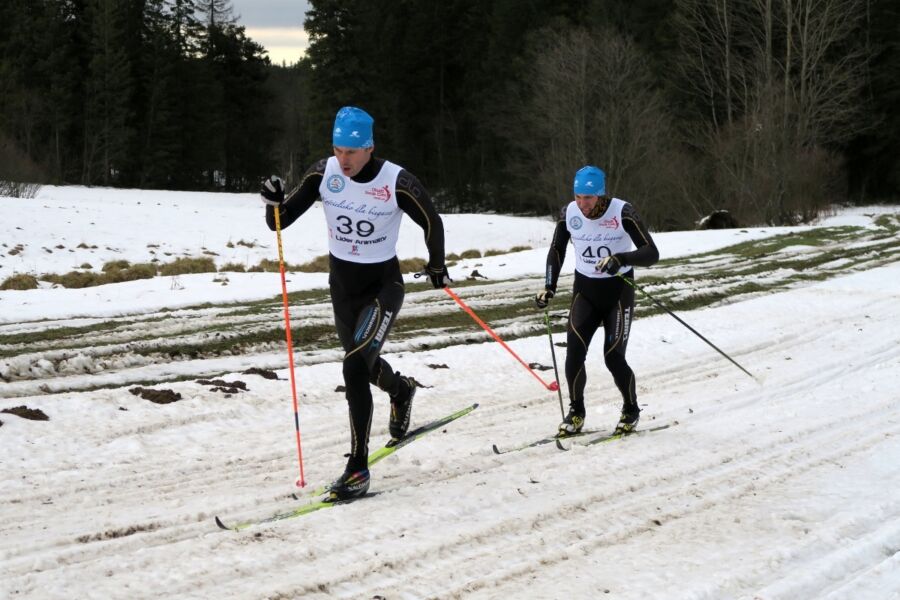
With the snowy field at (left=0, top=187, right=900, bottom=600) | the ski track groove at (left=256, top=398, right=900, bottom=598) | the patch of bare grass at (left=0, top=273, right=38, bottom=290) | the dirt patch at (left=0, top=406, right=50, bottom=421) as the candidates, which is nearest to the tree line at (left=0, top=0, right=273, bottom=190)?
the patch of bare grass at (left=0, top=273, right=38, bottom=290)

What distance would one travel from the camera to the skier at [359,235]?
609cm

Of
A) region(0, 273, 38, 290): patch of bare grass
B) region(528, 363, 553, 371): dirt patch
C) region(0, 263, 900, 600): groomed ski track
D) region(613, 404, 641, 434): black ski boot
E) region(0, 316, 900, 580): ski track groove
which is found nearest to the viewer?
region(0, 263, 900, 600): groomed ski track

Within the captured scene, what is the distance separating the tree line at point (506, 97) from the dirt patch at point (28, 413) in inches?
1462

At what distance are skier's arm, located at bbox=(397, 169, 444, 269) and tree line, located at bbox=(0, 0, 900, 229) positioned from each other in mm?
36657

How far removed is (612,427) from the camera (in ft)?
27.4

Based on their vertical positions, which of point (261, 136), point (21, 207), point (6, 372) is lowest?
point (6, 372)

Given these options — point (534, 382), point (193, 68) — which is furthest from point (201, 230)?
point (193, 68)

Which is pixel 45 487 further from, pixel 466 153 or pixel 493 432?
pixel 466 153

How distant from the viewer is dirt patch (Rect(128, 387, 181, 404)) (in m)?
8.66

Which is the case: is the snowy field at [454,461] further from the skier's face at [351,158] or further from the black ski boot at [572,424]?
the skier's face at [351,158]

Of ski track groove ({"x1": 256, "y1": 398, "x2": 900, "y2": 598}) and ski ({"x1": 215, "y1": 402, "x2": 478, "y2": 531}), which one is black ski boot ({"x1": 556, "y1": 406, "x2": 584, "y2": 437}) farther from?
ski ({"x1": 215, "y1": 402, "x2": 478, "y2": 531})

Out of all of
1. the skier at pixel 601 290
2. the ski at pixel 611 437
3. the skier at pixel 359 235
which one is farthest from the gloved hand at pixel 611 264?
the skier at pixel 359 235

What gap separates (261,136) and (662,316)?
225 feet

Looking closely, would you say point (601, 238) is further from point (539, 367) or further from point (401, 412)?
point (539, 367)
